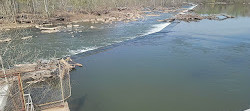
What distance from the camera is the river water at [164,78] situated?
12.6m

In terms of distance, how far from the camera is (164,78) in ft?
53.0

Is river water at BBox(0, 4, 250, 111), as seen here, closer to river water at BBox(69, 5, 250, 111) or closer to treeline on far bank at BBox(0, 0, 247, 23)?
river water at BBox(69, 5, 250, 111)

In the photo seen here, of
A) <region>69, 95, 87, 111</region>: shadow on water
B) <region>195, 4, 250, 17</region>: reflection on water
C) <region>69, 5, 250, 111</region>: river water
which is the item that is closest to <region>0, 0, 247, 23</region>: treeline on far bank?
<region>69, 5, 250, 111</region>: river water

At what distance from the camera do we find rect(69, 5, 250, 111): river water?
41.2 ft

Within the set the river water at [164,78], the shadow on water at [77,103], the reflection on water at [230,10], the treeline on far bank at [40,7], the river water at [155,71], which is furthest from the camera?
the reflection on water at [230,10]

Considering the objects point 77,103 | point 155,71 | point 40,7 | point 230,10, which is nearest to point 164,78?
point 155,71

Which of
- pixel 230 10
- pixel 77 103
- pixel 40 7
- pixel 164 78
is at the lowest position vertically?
pixel 77 103

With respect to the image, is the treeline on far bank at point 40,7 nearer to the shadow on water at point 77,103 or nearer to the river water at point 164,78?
the river water at point 164,78

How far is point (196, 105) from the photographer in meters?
12.4

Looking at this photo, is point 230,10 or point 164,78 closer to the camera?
point 164,78

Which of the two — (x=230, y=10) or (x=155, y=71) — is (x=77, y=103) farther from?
(x=230, y=10)

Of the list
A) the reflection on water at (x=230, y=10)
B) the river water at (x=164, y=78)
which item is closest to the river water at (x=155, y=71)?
the river water at (x=164, y=78)

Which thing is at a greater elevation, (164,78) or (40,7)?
(40,7)

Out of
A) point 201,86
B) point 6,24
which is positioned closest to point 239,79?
point 201,86
